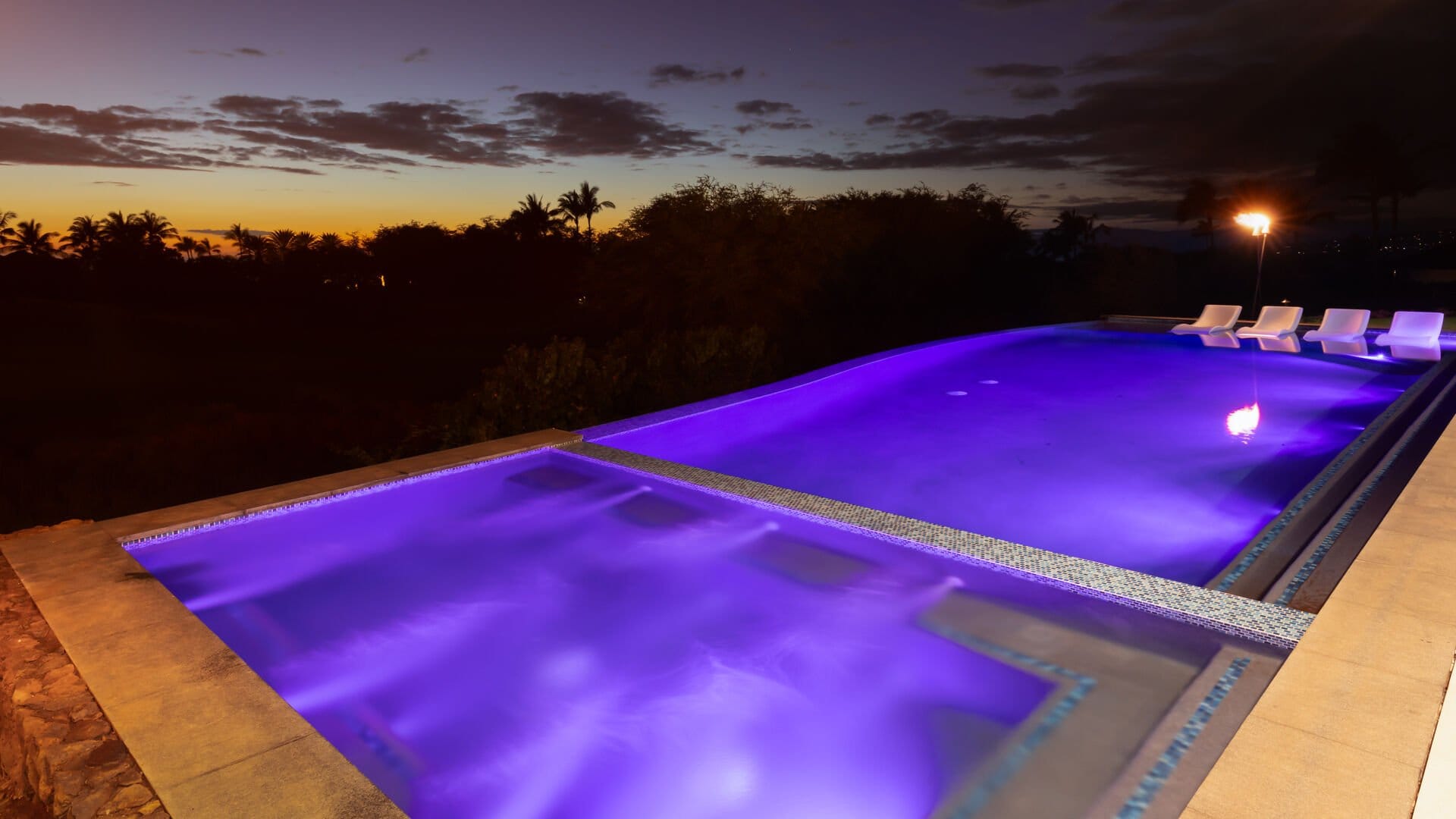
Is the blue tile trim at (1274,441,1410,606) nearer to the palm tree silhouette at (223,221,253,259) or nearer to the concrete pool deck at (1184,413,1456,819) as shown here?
the concrete pool deck at (1184,413,1456,819)

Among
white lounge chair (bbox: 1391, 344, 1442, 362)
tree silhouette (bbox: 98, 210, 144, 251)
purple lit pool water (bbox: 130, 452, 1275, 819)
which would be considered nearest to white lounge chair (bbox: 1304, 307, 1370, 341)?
white lounge chair (bbox: 1391, 344, 1442, 362)

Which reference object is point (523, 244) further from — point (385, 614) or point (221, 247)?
point (385, 614)

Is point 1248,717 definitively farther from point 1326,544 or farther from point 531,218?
point 531,218

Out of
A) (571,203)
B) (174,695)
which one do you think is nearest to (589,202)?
(571,203)

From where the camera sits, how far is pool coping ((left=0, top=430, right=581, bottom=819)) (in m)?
1.67

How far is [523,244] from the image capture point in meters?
38.3

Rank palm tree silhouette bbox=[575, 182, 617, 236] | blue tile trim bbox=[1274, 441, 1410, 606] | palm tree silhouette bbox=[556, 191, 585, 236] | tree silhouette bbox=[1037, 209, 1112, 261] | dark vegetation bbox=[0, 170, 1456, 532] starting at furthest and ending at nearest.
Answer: palm tree silhouette bbox=[575, 182, 617, 236], palm tree silhouette bbox=[556, 191, 585, 236], tree silhouette bbox=[1037, 209, 1112, 261], dark vegetation bbox=[0, 170, 1456, 532], blue tile trim bbox=[1274, 441, 1410, 606]

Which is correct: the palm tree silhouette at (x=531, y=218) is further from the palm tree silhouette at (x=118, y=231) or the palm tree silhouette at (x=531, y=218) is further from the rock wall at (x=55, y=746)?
the rock wall at (x=55, y=746)

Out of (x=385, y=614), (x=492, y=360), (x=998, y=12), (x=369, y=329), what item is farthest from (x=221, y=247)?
Answer: (x=385, y=614)

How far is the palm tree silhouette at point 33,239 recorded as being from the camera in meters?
31.3

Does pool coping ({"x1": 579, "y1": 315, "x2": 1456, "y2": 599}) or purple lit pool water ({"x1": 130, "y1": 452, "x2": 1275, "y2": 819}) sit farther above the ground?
pool coping ({"x1": 579, "y1": 315, "x2": 1456, "y2": 599})

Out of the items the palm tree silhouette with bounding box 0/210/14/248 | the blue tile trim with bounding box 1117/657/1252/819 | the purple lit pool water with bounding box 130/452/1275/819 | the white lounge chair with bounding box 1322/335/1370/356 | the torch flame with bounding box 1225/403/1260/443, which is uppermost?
the palm tree silhouette with bounding box 0/210/14/248

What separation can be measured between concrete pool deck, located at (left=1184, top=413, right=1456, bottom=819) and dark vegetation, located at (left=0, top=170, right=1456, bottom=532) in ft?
16.0

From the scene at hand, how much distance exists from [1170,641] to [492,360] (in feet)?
77.6
